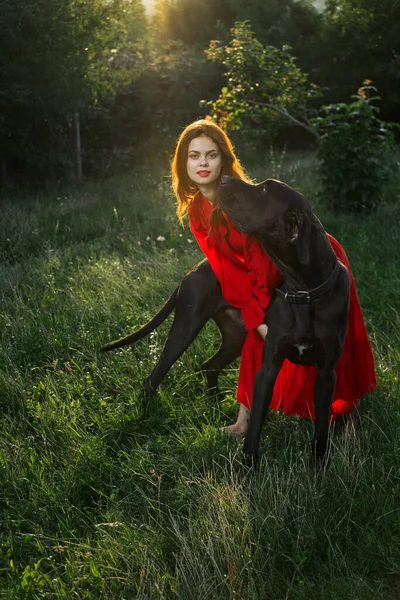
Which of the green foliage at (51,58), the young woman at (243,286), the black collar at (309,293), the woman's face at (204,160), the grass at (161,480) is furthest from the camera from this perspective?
the green foliage at (51,58)

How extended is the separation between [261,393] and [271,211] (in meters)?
0.77

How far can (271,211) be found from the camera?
2.46 metres

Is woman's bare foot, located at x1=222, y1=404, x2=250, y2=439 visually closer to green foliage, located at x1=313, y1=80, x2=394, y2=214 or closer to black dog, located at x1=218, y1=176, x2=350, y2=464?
black dog, located at x1=218, y1=176, x2=350, y2=464

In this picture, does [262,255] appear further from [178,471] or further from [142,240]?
[142,240]

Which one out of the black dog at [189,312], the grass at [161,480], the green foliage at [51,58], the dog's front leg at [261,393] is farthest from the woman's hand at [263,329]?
the green foliage at [51,58]

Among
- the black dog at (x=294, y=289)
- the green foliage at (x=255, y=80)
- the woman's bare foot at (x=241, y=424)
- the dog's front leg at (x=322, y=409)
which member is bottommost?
the woman's bare foot at (x=241, y=424)

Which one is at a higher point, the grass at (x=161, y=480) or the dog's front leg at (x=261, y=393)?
the dog's front leg at (x=261, y=393)

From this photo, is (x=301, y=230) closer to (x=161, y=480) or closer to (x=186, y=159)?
(x=186, y=159)

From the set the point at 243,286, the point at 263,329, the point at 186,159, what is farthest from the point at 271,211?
the point at 186,159

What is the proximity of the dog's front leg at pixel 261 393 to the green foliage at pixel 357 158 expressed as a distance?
5.18 meters

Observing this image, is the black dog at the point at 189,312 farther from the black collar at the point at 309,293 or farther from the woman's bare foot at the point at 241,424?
the black collar at the point at 309,293

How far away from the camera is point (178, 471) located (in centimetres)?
285

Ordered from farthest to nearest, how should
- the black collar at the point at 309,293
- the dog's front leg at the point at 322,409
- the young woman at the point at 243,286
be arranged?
1. the young woman at the point at 243,286
2. the dog's front leg at the point at 322,409
3. the black collar at the point at 309,293

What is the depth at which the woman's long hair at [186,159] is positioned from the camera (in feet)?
10.6
